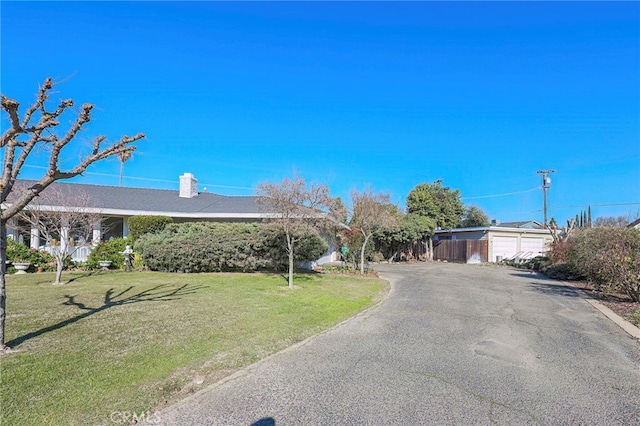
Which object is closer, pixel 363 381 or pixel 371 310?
pixel 363 381

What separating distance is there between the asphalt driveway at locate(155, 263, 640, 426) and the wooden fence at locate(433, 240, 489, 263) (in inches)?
847

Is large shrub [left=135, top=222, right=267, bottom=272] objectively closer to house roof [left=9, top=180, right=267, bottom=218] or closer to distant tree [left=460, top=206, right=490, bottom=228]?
house roof [left=9, top=180, right=267, bottom=218]

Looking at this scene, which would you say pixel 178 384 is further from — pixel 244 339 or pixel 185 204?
pixel 185 204

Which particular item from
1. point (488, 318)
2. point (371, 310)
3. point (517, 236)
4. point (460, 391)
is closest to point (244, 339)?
point (460, 391)

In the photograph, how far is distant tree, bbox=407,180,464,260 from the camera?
3303 centimetres

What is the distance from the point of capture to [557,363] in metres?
4.82

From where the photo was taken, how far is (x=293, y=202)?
10.8 metres

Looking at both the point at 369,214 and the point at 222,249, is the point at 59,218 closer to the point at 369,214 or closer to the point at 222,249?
the point at 222,249

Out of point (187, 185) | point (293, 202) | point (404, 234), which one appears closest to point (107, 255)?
point (187, 185)

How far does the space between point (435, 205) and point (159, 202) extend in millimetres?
24388

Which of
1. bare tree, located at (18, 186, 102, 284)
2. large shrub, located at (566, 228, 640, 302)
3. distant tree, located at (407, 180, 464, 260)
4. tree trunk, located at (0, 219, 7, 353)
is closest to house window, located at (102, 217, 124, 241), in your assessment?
bare tree, located at (18, 186, 102, 284)

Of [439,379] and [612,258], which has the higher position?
[612,258]

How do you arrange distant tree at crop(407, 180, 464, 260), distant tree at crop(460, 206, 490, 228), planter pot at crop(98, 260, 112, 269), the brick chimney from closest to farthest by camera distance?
planter pot at crop(98, 260, 112, 269)
the brick chimney
distant tree at crop(407, 180, 464, 260)
distant tree at crop(460, 206, 490, 228)

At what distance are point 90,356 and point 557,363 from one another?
6.15m
